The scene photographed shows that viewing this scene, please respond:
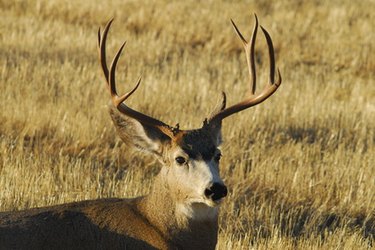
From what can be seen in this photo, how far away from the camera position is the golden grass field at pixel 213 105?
748cm

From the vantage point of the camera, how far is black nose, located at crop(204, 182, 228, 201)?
5090 millimetres

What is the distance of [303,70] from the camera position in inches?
569

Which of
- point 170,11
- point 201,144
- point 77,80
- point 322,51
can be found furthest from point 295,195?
point 170,11

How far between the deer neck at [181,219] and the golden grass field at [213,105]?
3.51 feet

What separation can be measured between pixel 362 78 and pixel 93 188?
8.18 metres

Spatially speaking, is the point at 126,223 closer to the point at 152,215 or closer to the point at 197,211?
the point at 152,215

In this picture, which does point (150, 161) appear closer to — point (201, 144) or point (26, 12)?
point (201, 144)

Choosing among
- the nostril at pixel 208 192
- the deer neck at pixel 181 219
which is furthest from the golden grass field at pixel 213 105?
the nostril at pixel 208 192

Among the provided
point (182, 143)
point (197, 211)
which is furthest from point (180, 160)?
point (197, 211)

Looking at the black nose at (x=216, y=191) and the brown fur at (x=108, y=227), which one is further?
the brown fur at (x=108, y=227)

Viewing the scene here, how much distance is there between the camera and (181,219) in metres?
5.44

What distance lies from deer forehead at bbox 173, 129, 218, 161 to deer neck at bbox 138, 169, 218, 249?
278mm

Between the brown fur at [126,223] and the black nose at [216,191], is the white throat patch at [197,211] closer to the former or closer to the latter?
the brown fur at [126,223]

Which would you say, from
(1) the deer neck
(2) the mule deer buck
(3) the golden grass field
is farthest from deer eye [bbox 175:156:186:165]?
(3) the golden grass field
